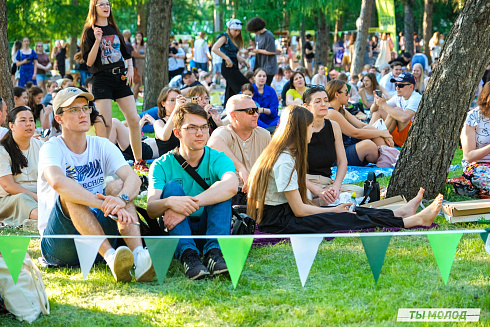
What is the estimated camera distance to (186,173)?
493 centimetres

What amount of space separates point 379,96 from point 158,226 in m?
5.54

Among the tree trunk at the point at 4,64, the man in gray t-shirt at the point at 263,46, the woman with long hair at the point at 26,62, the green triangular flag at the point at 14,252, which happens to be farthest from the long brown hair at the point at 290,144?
the woman with long hair at the point at 26,62

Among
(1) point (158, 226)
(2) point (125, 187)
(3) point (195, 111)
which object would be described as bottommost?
(1) point (158, 226)

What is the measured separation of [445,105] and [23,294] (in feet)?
14.0

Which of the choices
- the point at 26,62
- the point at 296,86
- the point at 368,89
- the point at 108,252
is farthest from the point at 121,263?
the point at 26,62

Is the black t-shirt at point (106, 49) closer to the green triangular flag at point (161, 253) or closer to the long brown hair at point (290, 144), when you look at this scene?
the long brown hair at point (290, 144)

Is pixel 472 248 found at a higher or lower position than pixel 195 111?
lower

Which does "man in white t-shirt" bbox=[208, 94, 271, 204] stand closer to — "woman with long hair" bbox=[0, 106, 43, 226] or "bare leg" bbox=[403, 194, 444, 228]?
"bare leg" bbox=[403, 194, 444, 228]

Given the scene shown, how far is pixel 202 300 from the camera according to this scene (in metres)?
3.99

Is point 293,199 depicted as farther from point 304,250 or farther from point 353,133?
point 353,133

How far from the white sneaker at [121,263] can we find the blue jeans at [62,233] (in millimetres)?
290

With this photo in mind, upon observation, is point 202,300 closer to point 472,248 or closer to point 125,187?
point 125,187

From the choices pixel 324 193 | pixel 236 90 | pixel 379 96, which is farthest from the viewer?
pixel 236 90

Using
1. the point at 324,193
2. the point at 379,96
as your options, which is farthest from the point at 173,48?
the point at 324,193
